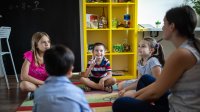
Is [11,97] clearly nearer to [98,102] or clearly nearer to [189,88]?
[98,102]

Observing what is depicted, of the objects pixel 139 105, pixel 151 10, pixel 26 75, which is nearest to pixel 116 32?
pixel 151 10

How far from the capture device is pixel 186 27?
1.36 m

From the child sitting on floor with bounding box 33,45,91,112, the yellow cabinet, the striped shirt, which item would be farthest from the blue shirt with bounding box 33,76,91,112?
the yellow cabinet

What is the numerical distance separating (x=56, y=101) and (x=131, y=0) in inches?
114

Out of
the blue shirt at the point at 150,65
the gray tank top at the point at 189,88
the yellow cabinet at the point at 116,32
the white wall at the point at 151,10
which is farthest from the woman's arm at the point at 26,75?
the white wall at the point at 151,10

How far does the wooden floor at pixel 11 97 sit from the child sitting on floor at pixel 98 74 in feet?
2.35

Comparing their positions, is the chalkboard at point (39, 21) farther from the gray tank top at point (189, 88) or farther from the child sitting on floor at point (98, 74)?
the gray tank top at point (189, 88)

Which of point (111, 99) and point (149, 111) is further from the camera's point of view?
point (111, 99)

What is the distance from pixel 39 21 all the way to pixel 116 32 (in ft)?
3.91

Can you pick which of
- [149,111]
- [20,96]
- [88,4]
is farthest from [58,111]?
[88,4]

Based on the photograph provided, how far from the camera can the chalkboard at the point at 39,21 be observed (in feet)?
13.3

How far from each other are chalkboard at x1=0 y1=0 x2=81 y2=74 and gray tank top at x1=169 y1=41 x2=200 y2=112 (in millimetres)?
2980

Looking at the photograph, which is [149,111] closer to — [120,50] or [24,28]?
[120,50]

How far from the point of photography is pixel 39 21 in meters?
4.14
